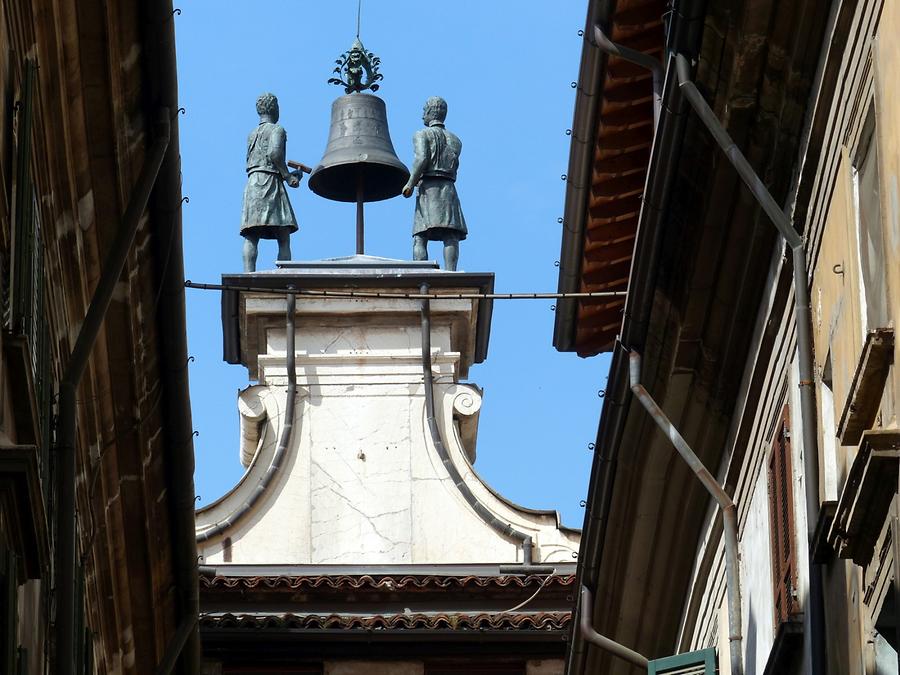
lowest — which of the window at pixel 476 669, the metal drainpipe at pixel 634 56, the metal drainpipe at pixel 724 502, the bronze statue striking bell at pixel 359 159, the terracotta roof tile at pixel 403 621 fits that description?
the window at pixel 476 669

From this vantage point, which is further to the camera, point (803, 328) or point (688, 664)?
point (688, 664)

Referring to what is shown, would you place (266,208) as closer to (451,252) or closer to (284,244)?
(284,244)

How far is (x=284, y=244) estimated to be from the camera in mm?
30891

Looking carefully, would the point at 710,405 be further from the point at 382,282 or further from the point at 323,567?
the point at 382,282

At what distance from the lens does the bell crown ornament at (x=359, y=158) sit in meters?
29.2

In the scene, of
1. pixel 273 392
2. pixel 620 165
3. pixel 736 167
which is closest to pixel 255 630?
pixel 273 392

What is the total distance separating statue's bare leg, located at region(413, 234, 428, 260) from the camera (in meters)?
30.8

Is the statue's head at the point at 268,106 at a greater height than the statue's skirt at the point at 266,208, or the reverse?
the statue's head at the point at 268,106

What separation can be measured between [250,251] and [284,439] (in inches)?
121

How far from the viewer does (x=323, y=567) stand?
26.3m

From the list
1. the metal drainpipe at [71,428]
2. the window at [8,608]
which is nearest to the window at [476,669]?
the metal drainpipe at [71,428]

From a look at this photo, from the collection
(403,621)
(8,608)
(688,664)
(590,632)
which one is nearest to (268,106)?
(403,621)

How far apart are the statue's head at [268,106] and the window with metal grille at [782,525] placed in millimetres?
19139

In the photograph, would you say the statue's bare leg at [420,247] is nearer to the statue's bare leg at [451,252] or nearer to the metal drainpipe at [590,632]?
the statue's bare leg at [451,252]
